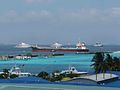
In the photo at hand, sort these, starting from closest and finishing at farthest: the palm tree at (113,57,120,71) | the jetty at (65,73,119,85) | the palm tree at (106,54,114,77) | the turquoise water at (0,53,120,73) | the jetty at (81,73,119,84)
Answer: the jetty at (65,73,119,85) → the jetty at (81,73,119,84) → the palm tree at (106,54,114,77) → the palm tree at (113,57,120,71) → the turquoise water at (0,53,120,73)

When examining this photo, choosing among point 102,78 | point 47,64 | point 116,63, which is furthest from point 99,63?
point 47,64

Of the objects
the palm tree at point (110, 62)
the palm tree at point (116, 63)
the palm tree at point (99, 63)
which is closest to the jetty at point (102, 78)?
the palm tree at point (99, 63)

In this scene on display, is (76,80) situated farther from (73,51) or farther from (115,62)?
(73,51)

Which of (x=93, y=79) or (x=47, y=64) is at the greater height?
(x=47, y=64)

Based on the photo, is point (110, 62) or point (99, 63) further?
point (110, 62)

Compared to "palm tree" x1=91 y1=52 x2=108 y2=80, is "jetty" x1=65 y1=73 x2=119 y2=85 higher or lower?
lower

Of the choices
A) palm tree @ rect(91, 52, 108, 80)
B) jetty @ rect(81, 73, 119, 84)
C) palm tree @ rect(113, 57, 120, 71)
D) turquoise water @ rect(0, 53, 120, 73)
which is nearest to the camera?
jetty @ rect(81, 73, 119, 84)

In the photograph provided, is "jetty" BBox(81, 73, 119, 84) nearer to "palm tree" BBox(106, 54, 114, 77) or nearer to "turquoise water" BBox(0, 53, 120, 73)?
"palm tree" BBox(106, 54, 114, 77)

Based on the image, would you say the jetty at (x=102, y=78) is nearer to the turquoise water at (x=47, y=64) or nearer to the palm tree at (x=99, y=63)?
the palm tree at (x=99, y=63)

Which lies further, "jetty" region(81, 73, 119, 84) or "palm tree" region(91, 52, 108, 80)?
"palm tree" region(91, 52, 108, 80)

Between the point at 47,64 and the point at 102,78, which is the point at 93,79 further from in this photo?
the point at 47,64

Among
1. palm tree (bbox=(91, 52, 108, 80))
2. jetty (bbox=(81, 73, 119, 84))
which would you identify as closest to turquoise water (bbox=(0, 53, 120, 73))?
palm tree (bbox=(91, 52, 108, 80))

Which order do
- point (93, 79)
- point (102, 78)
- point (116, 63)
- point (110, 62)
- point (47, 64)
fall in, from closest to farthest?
point (93, 79)
point (102, 78)
point (110, 62)
point (116, 63)
point (47, 64)

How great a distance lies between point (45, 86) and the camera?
29.6m
